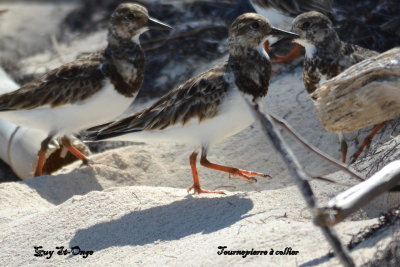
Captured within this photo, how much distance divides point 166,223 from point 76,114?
170 centimetres

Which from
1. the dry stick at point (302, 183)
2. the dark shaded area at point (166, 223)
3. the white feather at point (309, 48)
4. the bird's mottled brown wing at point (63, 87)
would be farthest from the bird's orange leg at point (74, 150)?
the dry stick at point (302, 183)

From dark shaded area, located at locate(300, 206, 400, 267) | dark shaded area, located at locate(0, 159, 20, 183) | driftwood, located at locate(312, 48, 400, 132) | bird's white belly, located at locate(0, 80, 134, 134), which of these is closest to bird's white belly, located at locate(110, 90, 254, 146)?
driftwood, located at locate(312, 48, 400, 132)

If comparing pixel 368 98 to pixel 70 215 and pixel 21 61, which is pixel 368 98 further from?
pixel 21 61

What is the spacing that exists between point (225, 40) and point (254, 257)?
14.4ft

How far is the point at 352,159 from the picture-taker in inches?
213

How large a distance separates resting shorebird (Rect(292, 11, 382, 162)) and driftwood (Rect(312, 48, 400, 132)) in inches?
31.6

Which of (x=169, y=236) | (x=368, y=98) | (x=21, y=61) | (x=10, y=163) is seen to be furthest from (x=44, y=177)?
(x=21, y=61)

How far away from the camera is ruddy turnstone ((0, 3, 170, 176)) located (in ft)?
18.4

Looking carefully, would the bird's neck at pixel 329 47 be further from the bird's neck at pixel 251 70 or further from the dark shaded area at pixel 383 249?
the dark shaded area at pixel 383 249

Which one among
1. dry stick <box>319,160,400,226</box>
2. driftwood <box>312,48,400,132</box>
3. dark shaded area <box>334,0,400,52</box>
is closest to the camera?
dry stick <box>319,160,400,226</box>

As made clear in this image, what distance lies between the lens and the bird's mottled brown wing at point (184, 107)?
15.6 feet

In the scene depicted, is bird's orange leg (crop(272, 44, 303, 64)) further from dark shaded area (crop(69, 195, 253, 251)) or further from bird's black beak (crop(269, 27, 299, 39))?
dark shaded area (crop(69, 195, 253, 251))

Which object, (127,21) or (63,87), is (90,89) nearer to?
(63,87)

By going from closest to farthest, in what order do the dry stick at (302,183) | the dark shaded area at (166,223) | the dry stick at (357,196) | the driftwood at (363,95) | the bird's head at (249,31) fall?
the dry stick at (302,183)
the dry stick at (357,196)
the dark shaded area at (166,223)
the driftwood at (363,95)
the bird's head at (249,31)
